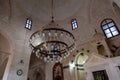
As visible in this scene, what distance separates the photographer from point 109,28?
31.0 feet

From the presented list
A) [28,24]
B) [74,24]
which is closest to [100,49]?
[74,24]

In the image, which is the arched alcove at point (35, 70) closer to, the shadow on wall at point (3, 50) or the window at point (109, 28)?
the shadow on wall at point (3, 50)

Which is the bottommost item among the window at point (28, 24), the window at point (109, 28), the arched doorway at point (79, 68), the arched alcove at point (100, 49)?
the arched doorway at point (79, 68)

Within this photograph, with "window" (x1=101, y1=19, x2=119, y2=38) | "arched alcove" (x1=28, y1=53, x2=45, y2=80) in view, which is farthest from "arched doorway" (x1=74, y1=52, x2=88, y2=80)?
"arched alcove" (x1=28, y1=53, x2=45, y2=80)

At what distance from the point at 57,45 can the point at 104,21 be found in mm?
6400

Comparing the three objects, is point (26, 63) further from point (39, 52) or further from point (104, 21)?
point (104, 21)

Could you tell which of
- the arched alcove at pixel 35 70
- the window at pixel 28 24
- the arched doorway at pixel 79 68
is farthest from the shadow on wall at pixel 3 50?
the arched doorway at pixel 79 68

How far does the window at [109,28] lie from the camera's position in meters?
9.07

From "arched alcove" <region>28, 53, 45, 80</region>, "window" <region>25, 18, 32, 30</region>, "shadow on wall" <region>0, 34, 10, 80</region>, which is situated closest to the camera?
"shadow on wall" <region>0, 34, 10, 80</region>

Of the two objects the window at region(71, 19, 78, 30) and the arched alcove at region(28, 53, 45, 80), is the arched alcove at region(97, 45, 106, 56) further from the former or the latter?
the arched alcove at region(28, 53, 45, 80)

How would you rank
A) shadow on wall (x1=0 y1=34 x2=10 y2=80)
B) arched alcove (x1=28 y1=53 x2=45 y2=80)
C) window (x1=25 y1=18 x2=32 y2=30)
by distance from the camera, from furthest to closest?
arched alcove (x1=28 y1=53 x2=45 y2=80)
window (x1=25 y1=18 x2=32 y2=30)
shadow on wall (x1=0 y1=34 x2=10 y2=80)

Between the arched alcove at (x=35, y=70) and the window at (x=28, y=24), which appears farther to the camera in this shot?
the arched alcove at (x=35, y=70)

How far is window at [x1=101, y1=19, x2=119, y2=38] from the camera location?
9.07 meters

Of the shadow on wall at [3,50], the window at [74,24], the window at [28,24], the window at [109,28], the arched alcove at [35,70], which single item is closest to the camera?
the window at [109,28]
